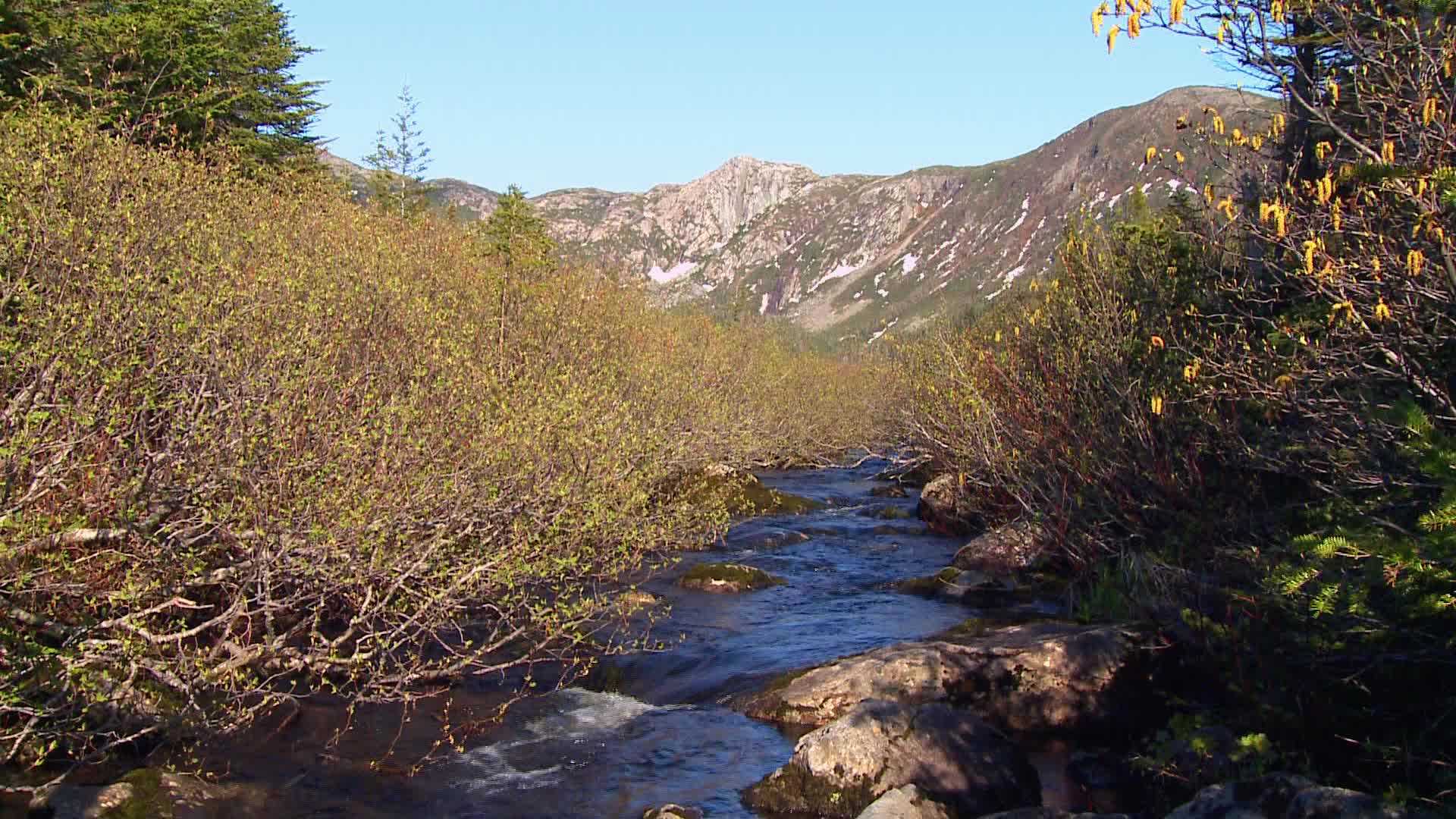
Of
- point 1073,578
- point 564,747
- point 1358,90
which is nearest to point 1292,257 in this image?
point 1358,90

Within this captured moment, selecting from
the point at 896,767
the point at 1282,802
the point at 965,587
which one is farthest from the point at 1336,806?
the point at 965,587

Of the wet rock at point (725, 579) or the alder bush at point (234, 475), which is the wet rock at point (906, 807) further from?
the wet rock at point (725, 579)

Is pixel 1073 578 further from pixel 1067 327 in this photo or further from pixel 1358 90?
pixel 1358 90

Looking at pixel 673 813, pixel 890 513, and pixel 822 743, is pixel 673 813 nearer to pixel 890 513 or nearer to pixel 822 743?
pixel 822 743

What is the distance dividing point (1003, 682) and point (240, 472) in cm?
1010

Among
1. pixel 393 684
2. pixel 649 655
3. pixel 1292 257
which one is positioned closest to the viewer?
pixel 1292 257

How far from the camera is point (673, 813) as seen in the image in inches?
451

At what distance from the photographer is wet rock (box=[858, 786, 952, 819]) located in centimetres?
1044

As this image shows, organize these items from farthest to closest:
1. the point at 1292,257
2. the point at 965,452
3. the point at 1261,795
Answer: the point at 965,452 → the point at 1292,257 → the point at 1261,795

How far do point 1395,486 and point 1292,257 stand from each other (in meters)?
2.92

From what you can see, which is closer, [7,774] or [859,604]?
[7,774]

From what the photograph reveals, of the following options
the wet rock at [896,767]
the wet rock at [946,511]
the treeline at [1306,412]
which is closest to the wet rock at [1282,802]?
the treeline at [1306,412]

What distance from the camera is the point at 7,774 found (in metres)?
11.5

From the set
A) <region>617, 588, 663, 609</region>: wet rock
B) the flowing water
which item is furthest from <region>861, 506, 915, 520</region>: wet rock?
<region>617, 588, 663, 609</region>: wet rock
